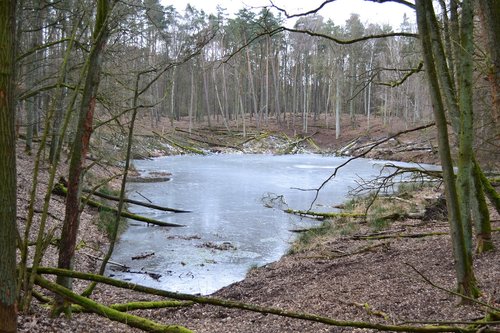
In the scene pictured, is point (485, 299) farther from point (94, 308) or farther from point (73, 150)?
point (73, 150)

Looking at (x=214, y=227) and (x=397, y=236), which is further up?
(x=397, y=236)

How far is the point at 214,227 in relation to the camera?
1382 cm

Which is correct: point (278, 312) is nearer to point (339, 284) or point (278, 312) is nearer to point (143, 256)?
point (339, 284)

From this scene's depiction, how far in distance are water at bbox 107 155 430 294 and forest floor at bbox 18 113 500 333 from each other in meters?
0.78

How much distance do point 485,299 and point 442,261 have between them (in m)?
2.35

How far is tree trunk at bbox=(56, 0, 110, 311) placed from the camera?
4.42 meters

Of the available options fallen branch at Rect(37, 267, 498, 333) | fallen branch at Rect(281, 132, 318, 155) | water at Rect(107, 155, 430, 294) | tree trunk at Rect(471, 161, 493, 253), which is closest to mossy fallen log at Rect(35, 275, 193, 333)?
fallen branch at Rect(37, 267, 498, 333)

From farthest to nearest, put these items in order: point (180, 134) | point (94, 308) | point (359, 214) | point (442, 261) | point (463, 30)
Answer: point (180, 134)
point (359, 214)
point (442, 261)
point (463, 30)
point (94, 308)

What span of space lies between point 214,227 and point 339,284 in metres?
7.14

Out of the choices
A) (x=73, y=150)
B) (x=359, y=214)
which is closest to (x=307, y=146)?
(x=359, y=214)

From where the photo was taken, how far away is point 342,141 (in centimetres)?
4469

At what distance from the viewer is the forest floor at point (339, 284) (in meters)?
4.92

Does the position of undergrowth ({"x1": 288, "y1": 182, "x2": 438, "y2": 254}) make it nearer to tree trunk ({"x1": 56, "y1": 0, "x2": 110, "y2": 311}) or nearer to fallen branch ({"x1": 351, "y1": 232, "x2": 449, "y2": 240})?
fallen branch ({"x1": 351, "y1": 232, "x2": 449, "y2": 240})

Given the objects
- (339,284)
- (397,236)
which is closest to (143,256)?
(339,284)
